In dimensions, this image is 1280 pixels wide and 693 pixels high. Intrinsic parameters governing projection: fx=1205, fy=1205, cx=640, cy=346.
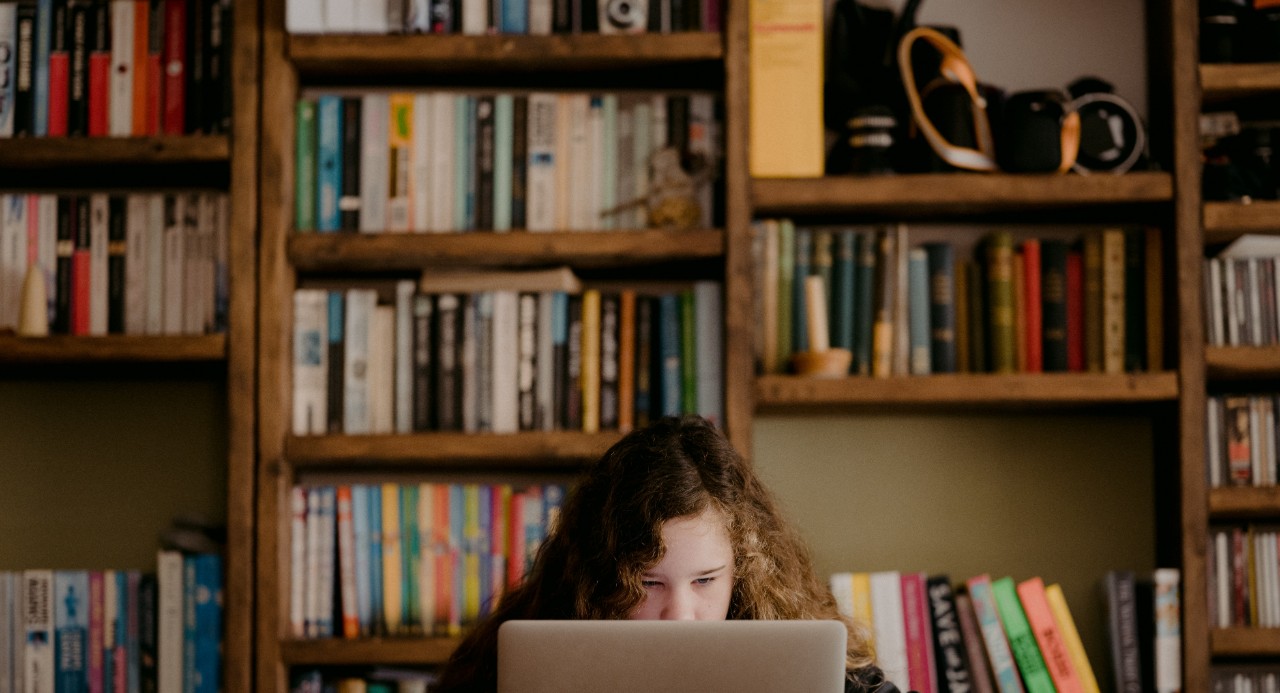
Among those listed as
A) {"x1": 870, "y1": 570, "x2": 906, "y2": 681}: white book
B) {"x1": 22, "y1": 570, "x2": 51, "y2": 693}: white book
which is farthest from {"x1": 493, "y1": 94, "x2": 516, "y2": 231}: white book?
{"x1": 22, "y1": 570, "x2": 51, "y2": 693}: white book

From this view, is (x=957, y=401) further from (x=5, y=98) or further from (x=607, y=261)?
(x=5, y=98)

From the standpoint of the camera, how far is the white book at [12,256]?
6.70 feet

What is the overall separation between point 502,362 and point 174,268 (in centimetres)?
58

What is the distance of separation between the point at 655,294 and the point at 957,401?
1.90ft

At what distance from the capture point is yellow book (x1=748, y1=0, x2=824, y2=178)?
6.63 ft

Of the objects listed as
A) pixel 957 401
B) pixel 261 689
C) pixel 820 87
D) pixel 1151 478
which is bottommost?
pixel 261 689

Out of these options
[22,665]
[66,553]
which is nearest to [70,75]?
[66,553]

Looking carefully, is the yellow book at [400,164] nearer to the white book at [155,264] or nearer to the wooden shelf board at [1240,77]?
the white book at [155,264]

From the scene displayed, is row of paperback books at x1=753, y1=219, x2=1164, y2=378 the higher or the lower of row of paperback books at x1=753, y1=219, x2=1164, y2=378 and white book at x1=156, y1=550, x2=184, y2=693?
the higher

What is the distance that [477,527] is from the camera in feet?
6.62

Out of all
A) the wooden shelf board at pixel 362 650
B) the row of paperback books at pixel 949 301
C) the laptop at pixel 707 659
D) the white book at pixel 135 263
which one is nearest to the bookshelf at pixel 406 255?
the wooden shelf board at pixel 362 650

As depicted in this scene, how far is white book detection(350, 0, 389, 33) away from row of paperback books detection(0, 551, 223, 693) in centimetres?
92

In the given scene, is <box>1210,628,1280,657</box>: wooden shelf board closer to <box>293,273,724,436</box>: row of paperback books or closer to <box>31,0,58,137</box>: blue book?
<box>293,273,724,436</box>: row of paperback books

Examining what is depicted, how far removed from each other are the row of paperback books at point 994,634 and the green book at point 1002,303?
37cm
